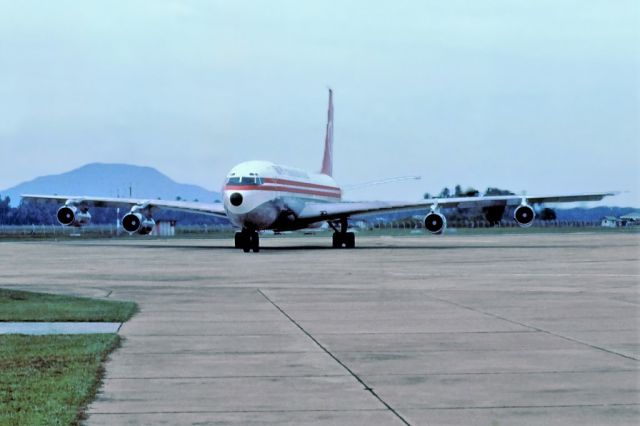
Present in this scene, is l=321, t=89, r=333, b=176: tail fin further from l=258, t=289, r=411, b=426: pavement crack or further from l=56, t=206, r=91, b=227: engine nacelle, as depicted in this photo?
l=258, t=289, r=411, b=426: pavement crack

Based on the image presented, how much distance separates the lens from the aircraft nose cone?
154 ft

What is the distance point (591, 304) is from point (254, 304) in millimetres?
5520

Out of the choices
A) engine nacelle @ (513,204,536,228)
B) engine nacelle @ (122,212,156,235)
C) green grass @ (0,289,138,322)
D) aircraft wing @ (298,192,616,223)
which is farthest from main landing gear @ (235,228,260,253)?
green grass @ (0,289,138,322)

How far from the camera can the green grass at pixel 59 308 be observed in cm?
1480

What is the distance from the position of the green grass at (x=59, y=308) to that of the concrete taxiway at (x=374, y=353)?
17.5 inches

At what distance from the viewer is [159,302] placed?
18062 mm

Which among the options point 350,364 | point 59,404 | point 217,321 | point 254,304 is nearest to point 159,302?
point 254,304

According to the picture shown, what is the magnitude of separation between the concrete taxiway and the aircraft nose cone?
76.1ft

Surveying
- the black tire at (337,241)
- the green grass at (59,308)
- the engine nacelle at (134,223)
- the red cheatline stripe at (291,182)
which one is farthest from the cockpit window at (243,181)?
the green grass at (59,308)

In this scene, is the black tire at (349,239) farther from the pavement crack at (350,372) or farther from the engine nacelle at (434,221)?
the pavement crack at (350,372)

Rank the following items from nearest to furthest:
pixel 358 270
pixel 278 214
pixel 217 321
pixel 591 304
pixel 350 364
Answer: pixel 350 364, pixel 217 321, pixel 591 304, pixel 358 270, pixel 278 214

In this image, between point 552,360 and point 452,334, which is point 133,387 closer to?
point 552,360

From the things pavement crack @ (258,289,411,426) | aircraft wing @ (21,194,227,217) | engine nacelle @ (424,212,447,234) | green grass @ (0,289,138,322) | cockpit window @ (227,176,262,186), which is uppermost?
cockpit window @ (227,176,262,186)

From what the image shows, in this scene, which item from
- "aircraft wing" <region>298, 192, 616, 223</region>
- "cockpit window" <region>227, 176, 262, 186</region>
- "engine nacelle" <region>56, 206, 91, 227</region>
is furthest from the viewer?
"engine nacelle" <region>56, 206, 91, 227</region>
